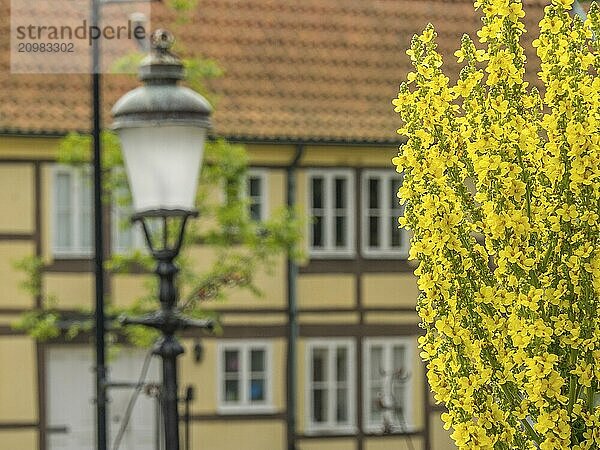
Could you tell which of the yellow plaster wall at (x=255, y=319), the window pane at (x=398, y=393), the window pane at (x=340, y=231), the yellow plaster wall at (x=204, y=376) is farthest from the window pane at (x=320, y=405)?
the window pane at (x=340, y=231)

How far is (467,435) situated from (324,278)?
1442cm

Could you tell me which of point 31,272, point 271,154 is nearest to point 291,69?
point 271,154

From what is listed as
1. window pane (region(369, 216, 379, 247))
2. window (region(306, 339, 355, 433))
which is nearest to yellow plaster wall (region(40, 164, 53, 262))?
window (region(306, 339, 355, 433))

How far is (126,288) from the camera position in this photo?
675 inches

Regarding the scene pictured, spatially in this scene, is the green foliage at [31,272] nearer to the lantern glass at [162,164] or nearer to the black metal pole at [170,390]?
the lantern glass at [162,164]

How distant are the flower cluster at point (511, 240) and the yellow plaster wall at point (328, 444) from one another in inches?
562

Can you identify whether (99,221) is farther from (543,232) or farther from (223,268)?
(223,268)

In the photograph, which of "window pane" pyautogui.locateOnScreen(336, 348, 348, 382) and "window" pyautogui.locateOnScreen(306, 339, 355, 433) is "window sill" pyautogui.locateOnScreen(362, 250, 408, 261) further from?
"window pane" pyautogui.locateOnScreen(336, 348, 348, 382)

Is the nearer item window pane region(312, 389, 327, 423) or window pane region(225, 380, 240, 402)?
window pane region(225, 380, 240, 402)

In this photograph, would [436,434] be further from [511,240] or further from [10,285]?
[511,240]

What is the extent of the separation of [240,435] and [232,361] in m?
0.84

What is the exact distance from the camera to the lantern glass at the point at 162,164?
5938 millimetres

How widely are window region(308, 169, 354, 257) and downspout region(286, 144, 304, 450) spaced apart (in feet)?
0.86

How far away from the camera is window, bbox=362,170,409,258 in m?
18.1
